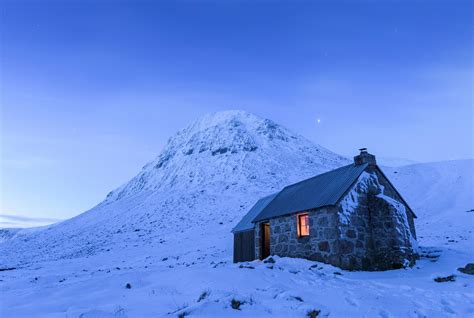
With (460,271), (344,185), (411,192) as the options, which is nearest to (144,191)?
(411,192)

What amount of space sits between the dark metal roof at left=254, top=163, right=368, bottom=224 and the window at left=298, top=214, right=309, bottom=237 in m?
0.57

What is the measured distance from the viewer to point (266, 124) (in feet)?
371

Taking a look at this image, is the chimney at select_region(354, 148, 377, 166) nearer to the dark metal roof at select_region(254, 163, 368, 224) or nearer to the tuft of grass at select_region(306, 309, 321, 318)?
the dark metal roof at select_region(254, 163, 368, 224)

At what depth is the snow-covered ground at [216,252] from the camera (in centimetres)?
904

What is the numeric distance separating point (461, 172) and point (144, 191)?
6666cm

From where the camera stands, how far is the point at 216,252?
3231 centimetres

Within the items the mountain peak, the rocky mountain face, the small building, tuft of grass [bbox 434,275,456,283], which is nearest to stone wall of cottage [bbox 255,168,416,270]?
the small building

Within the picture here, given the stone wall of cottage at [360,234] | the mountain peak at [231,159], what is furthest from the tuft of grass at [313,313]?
the mountain peak at [231,159]

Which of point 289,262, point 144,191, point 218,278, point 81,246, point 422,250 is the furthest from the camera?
point 144,191

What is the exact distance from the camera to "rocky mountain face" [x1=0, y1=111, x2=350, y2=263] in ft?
151

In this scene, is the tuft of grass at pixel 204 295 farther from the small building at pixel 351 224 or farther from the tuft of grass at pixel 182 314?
the small building at pixel 351 224

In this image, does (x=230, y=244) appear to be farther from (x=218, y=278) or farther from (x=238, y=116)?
(x=238, y=116)

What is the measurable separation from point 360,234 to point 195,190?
5475 cm

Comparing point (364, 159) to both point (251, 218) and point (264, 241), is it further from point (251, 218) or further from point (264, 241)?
point (251, 218)
